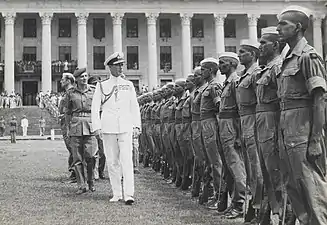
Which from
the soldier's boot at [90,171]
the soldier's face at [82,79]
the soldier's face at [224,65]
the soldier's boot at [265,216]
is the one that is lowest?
the soldier's boot at [265,216]

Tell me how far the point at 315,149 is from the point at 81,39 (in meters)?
54.7

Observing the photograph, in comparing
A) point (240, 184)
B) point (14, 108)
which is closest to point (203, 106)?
point (240, 184)

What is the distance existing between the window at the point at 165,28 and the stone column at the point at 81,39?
9.82m

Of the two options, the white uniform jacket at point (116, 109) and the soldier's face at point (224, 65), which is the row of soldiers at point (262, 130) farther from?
the white uniform jacket at point (116, 109)

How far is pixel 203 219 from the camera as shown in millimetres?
8641

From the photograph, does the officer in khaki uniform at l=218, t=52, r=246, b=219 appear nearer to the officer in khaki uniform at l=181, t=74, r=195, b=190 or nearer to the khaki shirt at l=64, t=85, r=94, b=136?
the officer in khaki uniform at l=181, t=74, r=195, b=190

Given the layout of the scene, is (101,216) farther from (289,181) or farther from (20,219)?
(289,181)

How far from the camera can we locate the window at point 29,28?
208 ft

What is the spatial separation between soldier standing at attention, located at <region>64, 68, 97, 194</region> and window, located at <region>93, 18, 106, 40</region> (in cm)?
5236

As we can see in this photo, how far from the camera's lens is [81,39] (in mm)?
59219

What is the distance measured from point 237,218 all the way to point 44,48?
172 feet

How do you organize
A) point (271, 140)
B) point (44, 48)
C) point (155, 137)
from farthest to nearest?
point (44, 48)
point (155, 137)
point (271, 140)

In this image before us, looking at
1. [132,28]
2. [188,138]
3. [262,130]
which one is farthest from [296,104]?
[132,28]

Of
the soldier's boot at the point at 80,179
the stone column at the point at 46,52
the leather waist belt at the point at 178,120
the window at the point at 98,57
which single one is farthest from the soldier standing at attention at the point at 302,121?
the window at the point at 98,57
